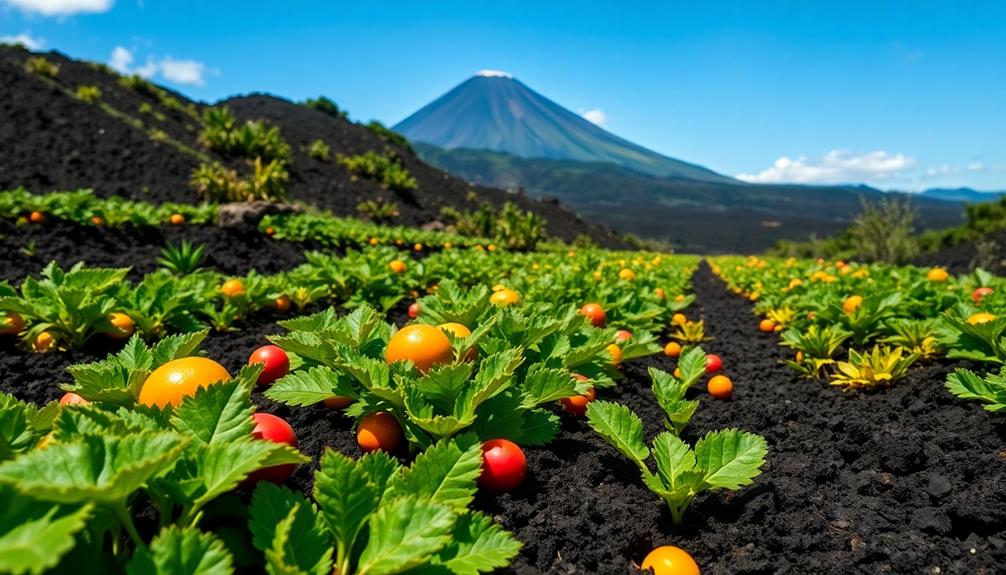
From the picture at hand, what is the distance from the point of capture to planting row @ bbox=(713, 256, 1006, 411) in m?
3.19

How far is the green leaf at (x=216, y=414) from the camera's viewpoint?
1446 mm

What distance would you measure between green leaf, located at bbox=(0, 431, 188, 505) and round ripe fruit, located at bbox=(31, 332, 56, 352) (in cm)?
311

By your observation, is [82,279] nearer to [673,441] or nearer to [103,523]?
[103,523]

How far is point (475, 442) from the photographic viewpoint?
167 cm

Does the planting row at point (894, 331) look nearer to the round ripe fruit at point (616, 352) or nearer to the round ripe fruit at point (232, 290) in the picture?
the round ripe fruit at point (616, 352)

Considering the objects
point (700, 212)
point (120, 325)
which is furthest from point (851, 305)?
point (700, 212)

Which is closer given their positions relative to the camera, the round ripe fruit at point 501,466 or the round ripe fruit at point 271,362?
the round ripe fruit at point 501,466

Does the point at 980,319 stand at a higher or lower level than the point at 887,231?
lower

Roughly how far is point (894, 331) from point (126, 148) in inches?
761

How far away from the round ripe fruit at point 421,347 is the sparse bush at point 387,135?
3427 cm

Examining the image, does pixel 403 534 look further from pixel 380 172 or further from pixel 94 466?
pixel 380 172

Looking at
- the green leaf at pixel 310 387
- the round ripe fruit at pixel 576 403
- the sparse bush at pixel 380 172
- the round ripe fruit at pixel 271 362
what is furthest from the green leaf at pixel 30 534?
the sparse bush at pixel 380 172

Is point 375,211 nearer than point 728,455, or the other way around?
point 728,455

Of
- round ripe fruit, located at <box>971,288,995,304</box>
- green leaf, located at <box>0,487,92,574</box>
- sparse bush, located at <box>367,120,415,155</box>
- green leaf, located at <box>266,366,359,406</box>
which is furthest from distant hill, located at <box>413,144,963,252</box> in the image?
green leaf, located at <box>0,487,92,574</box>
